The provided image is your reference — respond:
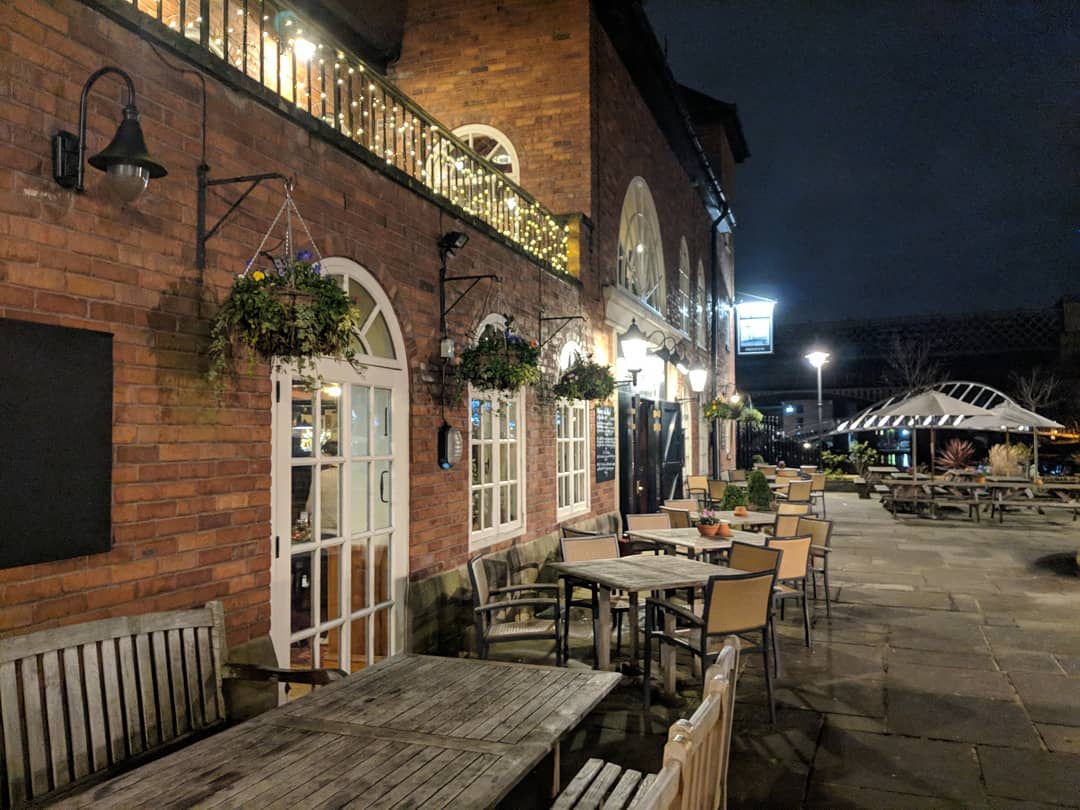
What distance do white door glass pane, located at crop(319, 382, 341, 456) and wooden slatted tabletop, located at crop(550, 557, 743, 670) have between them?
1.90m

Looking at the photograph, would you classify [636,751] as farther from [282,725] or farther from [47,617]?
[47,617]

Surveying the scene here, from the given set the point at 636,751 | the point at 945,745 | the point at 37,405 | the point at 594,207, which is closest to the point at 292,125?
the point at 37,405

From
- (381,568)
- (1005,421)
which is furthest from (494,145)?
(1005,421)

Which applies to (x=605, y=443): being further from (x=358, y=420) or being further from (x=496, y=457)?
(x=358, y=420)

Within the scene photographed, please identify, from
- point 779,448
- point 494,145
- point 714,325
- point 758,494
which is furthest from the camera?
point 779,448

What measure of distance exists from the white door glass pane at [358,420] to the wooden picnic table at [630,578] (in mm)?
1689

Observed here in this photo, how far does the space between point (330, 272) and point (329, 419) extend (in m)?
0.87

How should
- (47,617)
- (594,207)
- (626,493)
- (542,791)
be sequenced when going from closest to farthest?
(47,617) < (542,791) < (594,207) < (626,493)

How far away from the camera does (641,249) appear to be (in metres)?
12.6

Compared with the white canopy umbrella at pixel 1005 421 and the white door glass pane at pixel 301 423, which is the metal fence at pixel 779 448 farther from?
the white door glass pane at pixel 301 423

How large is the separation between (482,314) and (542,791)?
4305mm

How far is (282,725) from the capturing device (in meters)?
2.71

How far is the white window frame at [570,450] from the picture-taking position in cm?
867

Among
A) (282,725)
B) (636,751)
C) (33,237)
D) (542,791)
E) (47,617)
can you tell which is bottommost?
(636,751)
